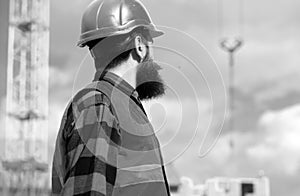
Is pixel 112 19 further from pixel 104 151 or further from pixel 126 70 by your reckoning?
pixel 104 151

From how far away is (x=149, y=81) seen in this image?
6.03 feet

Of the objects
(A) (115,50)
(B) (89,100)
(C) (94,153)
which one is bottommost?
(C) (94,153)

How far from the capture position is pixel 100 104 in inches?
66.5

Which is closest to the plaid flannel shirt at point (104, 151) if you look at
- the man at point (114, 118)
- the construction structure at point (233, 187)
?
the man at point (114, 118)

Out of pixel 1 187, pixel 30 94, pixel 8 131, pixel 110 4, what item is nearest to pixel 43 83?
pixel 30 94

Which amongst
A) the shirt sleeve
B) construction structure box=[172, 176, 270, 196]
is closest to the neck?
the shirt sleeve

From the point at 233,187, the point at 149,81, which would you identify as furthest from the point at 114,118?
the point at 233,187

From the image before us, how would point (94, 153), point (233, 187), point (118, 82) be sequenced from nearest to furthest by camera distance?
1. point (94, 153)
2. point (118, 82)
3. point (233, 187)

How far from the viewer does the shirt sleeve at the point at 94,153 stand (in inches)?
63.9

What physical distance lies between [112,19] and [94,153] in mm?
384

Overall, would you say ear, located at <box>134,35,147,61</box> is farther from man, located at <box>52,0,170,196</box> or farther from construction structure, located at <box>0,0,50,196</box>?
construction structure, located at <box>0,0,50,196</box>

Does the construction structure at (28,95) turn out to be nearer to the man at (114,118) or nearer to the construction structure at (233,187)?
the construction structure at (233,187)

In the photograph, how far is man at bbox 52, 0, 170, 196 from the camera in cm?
164

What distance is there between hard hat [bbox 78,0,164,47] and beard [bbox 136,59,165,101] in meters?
0.10
